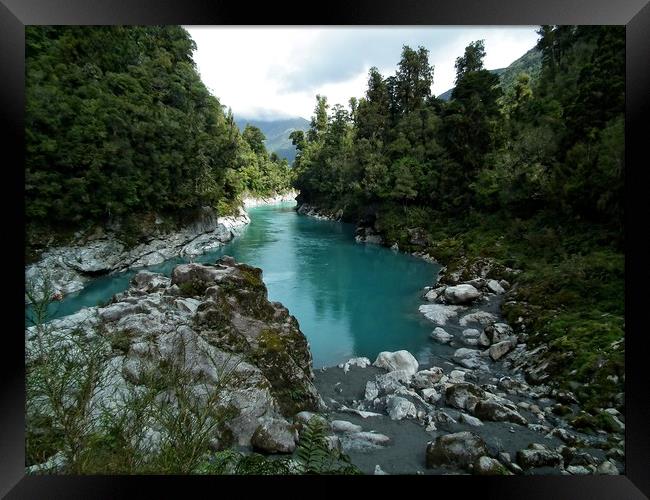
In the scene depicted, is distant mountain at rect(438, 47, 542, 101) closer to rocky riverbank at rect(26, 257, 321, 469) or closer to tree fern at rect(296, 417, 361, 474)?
rocky riverbank at rect(26, 257, 321, 469)

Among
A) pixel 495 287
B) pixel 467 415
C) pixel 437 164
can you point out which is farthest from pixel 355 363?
pixel 437 164

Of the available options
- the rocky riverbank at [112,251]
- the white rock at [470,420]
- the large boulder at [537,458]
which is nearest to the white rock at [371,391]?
the white rock at [470,420]

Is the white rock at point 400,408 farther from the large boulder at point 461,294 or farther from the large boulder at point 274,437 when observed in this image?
the large boulder at point 461,294

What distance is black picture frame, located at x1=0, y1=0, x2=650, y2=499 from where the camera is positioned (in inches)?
74.4

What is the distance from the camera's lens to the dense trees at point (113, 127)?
881cm

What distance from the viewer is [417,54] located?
19.3 metres

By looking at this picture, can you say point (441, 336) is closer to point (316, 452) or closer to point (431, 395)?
point (431, 395)

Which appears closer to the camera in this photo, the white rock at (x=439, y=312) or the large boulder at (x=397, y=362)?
the large boulder at (x=397, y=362)

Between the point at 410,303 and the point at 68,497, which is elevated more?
the point at 68,497

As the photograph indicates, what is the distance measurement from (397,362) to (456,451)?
7.18ft
